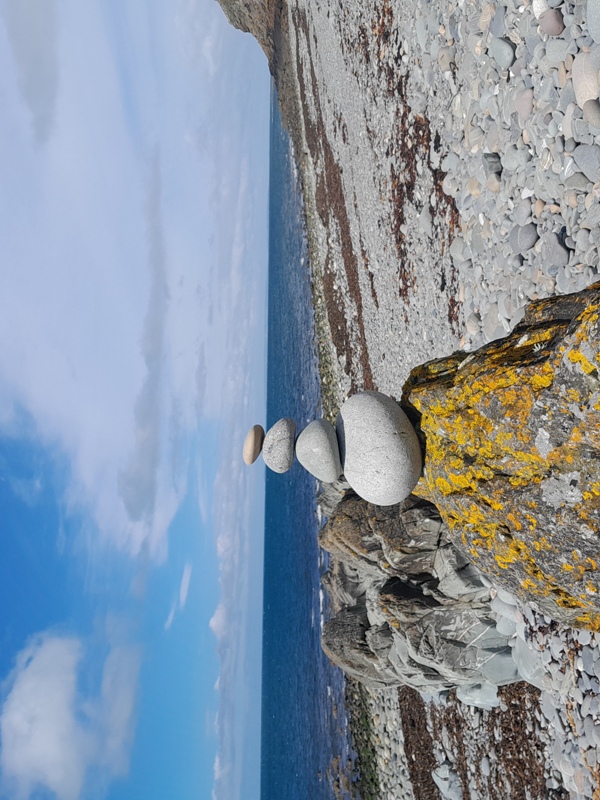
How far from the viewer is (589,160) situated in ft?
17.2

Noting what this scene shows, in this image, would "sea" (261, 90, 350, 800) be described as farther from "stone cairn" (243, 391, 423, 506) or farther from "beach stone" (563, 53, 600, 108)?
"beach stone" (563, 53, 600, 108)

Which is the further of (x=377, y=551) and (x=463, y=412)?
(x=377, y=551)

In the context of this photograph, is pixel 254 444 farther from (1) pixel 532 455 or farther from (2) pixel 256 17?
(2) pixel 256 17

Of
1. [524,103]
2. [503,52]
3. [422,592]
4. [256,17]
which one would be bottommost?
[422,592]

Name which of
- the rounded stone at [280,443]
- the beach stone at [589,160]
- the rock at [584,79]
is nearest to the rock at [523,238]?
the beach stone at [589,160]

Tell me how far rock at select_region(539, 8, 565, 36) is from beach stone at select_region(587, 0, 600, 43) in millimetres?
446

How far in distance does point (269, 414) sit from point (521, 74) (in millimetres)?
39547

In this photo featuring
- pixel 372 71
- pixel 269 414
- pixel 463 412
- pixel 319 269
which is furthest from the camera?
pixel 269 414

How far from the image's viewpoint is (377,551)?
8727 mm

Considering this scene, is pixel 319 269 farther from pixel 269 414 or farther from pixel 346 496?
pixel 269 414

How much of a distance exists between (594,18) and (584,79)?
1.48ft

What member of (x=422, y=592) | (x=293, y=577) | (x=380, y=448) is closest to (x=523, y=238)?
(x=380, y=448)

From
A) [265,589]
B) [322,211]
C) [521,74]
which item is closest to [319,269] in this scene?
[322,211]

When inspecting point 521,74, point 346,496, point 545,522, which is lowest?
point 346,496
